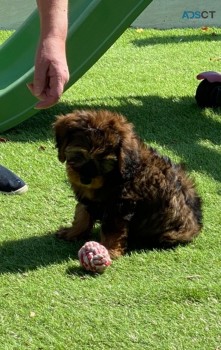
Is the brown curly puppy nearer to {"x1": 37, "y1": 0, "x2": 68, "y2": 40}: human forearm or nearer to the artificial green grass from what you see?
the artificial green grass

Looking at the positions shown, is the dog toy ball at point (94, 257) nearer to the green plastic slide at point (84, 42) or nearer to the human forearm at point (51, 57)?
the human forearm at point (51, 57)

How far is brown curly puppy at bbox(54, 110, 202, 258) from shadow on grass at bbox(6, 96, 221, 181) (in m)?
1.27

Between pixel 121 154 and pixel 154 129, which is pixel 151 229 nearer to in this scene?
pixel 121 154

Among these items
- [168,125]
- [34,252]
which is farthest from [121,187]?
[168,125]

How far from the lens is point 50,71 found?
3047 millimetres

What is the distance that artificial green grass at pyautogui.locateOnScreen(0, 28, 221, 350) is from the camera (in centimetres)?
372

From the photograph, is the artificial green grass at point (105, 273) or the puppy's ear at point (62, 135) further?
the puppy's ear at point (62, 135)

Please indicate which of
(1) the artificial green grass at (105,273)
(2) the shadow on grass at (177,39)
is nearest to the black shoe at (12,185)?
(1) the artificial green grass at (105,273)

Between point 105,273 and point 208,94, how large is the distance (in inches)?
144

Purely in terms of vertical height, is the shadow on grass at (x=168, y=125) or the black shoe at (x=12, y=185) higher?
the black shoe at (x=12, y=185)

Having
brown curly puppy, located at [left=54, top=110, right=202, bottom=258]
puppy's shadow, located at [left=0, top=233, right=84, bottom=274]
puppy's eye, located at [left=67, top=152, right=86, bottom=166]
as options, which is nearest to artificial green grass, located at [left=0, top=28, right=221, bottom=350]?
puppy's shadow, located at [left=0, top=233, right=84, bottom=274]

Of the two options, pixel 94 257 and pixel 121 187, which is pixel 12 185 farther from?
pixel 94 257

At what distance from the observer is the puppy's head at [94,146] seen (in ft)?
14.1

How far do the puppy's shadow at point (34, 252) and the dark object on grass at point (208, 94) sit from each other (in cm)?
324
